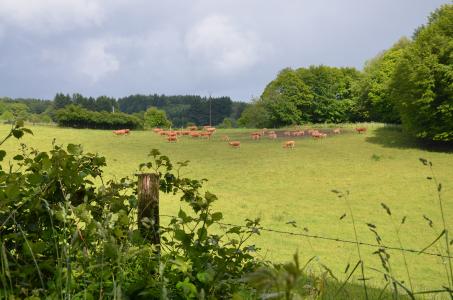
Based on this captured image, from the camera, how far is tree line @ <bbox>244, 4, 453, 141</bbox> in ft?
119

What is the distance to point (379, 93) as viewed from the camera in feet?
203

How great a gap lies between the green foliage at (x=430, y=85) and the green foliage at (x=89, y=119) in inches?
1980

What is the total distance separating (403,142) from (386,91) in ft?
69.4

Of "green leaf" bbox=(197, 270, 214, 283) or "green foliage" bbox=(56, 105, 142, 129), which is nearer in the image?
"green leaf" bbox=(197, 270, 214, 283)

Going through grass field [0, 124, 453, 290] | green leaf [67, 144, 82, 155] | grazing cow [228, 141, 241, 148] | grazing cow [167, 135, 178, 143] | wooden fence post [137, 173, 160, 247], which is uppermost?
green leaf [67, 144, 82, 155]

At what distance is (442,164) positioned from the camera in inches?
1159

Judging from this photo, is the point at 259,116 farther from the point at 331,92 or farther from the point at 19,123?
the point at 19,123

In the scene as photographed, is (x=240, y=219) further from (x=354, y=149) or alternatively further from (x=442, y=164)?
(x=354, y=149)

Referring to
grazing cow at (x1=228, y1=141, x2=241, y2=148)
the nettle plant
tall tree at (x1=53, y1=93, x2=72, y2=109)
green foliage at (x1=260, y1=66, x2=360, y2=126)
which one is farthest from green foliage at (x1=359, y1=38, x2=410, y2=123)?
tall tree at (x1=53, y1=93, x2=72, y2=109)

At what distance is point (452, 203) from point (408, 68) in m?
22.0

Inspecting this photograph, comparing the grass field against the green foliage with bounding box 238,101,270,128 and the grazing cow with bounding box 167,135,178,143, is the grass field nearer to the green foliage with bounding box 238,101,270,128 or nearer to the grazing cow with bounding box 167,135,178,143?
the grazing cow with bounding box 167,135,178,143

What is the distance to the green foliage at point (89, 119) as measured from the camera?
2740 inches

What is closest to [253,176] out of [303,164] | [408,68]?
[303,164]

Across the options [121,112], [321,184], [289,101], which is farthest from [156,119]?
[321,184]
